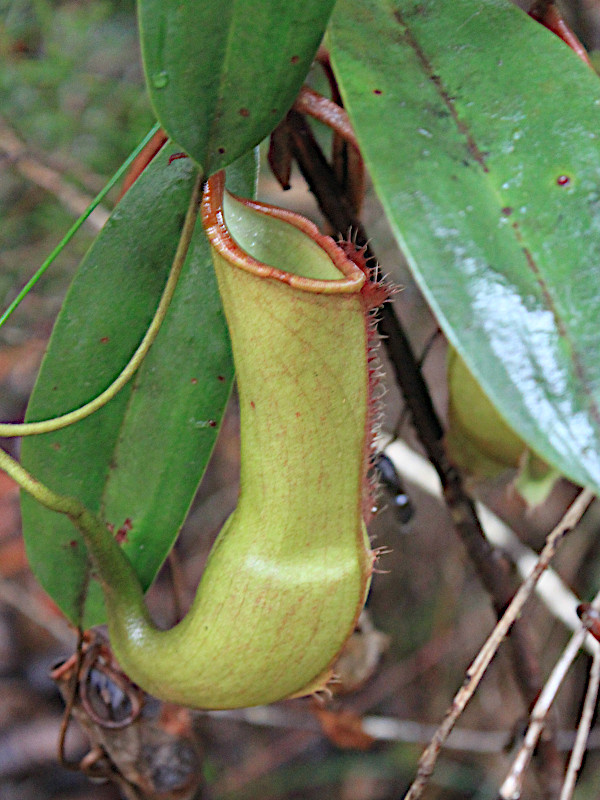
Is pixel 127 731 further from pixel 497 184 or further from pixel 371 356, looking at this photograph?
pixel 497 184

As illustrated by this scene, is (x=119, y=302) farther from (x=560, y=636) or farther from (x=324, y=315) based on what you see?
(x=560, y=636)

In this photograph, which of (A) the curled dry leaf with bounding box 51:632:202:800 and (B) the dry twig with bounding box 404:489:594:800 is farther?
(A) the curled dry leaf with bounding box 51:632:202:800

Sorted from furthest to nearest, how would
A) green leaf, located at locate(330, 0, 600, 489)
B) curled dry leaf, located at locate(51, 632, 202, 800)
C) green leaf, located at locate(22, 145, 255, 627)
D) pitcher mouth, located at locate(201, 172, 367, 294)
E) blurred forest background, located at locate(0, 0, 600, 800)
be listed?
blurred forest background, located at locate(0, 0, 600, 800)
curled dry leaf, located at locate(51, 632, 202, 800)
green leaf, located at locate(22, 145, 255, 627)
pitcher mouth, located at locate(201, 172, 367, 294)
green leaf, located at locate(330, 0, 600, 489)

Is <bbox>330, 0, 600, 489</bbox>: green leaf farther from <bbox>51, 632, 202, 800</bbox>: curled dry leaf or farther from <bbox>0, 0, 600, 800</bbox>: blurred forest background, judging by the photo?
<bbox>0, 0, 600, 800</bbox>: blurred forest background

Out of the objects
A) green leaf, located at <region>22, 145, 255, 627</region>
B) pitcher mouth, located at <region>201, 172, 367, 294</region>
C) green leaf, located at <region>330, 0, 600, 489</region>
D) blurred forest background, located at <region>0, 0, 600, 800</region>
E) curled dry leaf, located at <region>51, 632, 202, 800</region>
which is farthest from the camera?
blurred forest background, located at <region>0, 0, 600, 800</region>

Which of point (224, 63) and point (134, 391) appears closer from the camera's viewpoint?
point (224, 63)

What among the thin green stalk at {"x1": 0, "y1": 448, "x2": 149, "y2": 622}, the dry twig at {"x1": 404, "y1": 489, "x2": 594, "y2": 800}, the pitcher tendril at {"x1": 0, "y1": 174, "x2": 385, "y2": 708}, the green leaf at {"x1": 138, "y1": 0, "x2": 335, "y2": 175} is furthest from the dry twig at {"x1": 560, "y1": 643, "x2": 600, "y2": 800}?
the green leaf at {"x1": 138, "y1": 0, "x2": 335, "y2": 175}

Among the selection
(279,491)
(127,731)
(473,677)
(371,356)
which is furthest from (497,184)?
(127,731)
